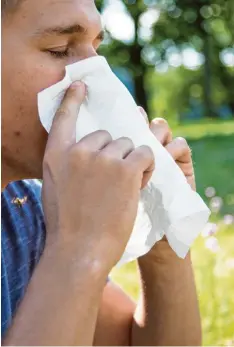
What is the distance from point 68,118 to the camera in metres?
1.61

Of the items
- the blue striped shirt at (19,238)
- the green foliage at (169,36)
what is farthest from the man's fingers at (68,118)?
the green foliage at (169,36)

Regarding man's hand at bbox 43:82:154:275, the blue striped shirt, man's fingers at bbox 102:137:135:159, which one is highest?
man's fingers at bbox 102:137:135:159

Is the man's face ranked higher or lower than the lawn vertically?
higher

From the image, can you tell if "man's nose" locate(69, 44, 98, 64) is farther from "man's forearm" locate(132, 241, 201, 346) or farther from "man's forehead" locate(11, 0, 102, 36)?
"man's forearm" locate(132, 241, 201, 346)

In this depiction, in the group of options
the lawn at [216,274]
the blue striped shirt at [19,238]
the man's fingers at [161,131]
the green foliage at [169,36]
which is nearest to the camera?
the man's fingers at [161,131]

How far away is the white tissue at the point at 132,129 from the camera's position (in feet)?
5.57

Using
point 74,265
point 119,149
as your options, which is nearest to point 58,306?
point 74,265

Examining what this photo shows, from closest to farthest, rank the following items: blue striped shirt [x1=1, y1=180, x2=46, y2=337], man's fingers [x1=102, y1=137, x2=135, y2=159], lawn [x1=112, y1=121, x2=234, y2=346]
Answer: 1. man's fingers [x1=102, y1=137, x2=135, y2=159]
2. blue striped shirt [x1=1, y1=180, x2=46, y2=337]
3. lawn [x1=112, y1=121, x2=234, y2=346]

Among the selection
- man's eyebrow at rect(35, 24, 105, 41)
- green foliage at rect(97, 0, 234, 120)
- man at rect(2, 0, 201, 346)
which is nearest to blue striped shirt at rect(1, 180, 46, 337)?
man at rect(2, 0, 201, 346)

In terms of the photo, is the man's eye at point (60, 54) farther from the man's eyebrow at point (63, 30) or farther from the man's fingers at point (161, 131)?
the man's fingers at point (161, 131)

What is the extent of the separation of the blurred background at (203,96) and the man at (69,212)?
523mm

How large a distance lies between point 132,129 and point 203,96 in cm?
2773

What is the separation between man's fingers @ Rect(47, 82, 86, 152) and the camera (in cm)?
153

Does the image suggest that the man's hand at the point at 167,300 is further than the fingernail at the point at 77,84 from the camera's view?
Yes
